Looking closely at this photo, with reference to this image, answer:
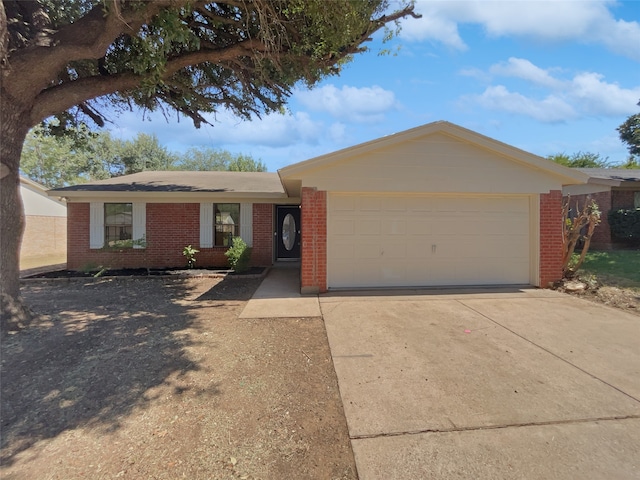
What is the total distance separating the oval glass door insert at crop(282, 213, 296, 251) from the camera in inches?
525

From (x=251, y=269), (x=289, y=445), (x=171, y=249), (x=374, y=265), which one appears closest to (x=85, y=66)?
(x=171, y=249)

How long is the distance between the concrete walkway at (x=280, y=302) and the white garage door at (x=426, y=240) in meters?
1.11

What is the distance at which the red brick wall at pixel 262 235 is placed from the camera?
12203 mm

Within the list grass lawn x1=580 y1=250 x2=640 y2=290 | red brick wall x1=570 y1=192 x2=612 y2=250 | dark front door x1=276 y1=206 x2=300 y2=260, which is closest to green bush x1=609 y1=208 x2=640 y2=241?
red brick wall x1=570 y1=192 x2=612 y2=250

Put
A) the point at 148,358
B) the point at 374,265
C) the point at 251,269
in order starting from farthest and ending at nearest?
the point at 251,269 < the point at 374,265 < the point at 148,358

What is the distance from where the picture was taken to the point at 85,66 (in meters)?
8.08

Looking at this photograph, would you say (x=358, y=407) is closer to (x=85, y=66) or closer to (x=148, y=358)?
(x=148, y=358)

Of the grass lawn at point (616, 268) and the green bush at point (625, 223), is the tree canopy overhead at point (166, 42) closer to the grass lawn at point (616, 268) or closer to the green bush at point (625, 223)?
the grass lawn at point (616, 268)

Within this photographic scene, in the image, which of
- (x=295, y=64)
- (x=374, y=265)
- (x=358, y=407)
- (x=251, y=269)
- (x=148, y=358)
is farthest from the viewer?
(x=251, y=269)

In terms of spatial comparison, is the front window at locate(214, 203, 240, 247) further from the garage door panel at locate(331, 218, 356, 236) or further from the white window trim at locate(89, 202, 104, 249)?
the garage door panel at locate(331, 218, 356, 236)

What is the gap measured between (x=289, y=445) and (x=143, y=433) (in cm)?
124

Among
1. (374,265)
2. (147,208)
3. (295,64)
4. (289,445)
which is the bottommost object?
(289,445)

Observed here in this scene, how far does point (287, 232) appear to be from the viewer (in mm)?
13477

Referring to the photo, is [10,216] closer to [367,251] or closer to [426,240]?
[367,251]
